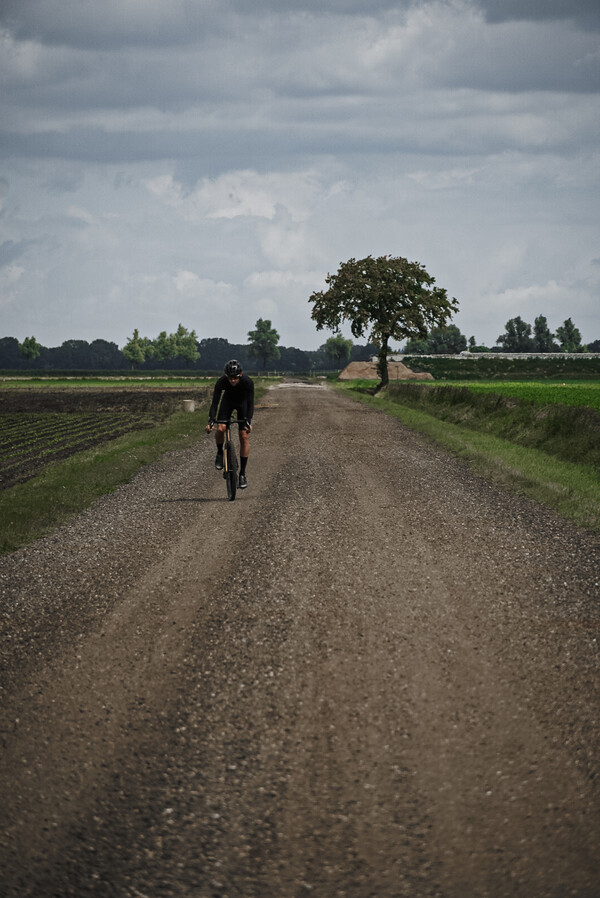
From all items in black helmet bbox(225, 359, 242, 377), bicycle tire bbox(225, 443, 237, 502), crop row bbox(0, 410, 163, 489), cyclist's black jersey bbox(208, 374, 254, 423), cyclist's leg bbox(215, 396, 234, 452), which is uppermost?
black helmet bbox(225, 359, 242, 377)

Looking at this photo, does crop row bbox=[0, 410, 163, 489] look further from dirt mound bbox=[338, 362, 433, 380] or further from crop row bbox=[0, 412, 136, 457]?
dirt mound bbox=[338, 362, 433, 380]

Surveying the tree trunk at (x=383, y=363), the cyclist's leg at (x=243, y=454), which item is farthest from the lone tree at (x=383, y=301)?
the cyclist's leg at (x=243, y=454)

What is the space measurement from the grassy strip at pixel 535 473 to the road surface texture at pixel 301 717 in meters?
2.22

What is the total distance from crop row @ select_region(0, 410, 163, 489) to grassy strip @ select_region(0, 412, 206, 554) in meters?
0.83

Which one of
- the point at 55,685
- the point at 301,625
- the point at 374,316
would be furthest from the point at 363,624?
the point at 374,316

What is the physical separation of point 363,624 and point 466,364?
426ft

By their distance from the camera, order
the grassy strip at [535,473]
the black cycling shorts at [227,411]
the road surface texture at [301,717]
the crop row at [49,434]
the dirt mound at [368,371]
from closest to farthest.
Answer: the road surface texture at [301,717]
the grassy strip at [535,473]
the black cycling shorts at [227,411]
the crop row at [49,434]
the dirt mound at [368,371]

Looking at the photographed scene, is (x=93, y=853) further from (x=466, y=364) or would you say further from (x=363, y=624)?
(x=466, y=364)

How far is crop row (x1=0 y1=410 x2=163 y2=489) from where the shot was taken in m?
20.0

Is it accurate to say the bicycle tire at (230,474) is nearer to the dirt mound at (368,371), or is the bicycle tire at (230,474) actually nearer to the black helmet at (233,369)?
the black helmet at (233,369)

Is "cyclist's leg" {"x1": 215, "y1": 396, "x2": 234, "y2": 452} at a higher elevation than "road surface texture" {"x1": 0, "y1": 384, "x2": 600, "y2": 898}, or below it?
higher

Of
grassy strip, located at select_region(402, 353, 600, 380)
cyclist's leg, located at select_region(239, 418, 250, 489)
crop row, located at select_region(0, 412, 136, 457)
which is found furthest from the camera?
grassy strip, located at select_region(402, 353, 600, 380)

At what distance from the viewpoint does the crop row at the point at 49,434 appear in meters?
20.0

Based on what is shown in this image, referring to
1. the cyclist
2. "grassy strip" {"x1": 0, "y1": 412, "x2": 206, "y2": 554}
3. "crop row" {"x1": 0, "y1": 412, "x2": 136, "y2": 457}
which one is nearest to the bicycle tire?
the cyclist
